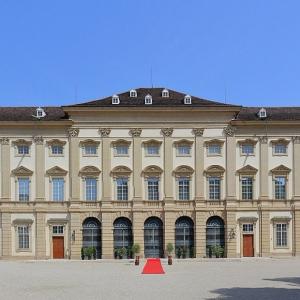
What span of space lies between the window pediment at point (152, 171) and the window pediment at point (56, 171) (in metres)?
6.27

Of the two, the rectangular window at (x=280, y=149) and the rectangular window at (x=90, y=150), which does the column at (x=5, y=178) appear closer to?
the rectangular window at (x=90, y=150)

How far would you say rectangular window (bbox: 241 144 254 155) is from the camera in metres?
57.6

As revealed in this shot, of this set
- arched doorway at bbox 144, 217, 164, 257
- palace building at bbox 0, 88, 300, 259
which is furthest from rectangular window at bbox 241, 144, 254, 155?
arched doorway at bbox 144, 217, 164, 257

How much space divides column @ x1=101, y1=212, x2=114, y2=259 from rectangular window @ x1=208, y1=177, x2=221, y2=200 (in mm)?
8110

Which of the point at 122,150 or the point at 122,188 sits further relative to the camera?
the point at 122,150

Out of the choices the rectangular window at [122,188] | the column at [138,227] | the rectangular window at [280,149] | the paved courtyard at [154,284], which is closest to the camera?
the paved courtyard at [154,284]

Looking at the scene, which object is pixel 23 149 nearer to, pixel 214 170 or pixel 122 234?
pixel 122 234

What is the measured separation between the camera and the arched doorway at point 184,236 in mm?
56656

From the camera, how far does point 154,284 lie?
30.8 metres

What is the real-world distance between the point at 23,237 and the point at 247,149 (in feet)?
62.0

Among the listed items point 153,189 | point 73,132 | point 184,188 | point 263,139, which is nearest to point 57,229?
point 73,132

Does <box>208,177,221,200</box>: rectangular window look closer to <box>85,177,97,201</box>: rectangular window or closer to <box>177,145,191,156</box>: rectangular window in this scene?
<box>177,145,191,156</box>: rectangular window

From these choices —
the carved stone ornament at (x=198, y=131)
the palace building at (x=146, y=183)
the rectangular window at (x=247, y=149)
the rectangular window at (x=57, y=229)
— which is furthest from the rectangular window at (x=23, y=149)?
the rectangular window at (x=247, y=149)

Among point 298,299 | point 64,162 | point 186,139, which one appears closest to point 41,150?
point 64,162
